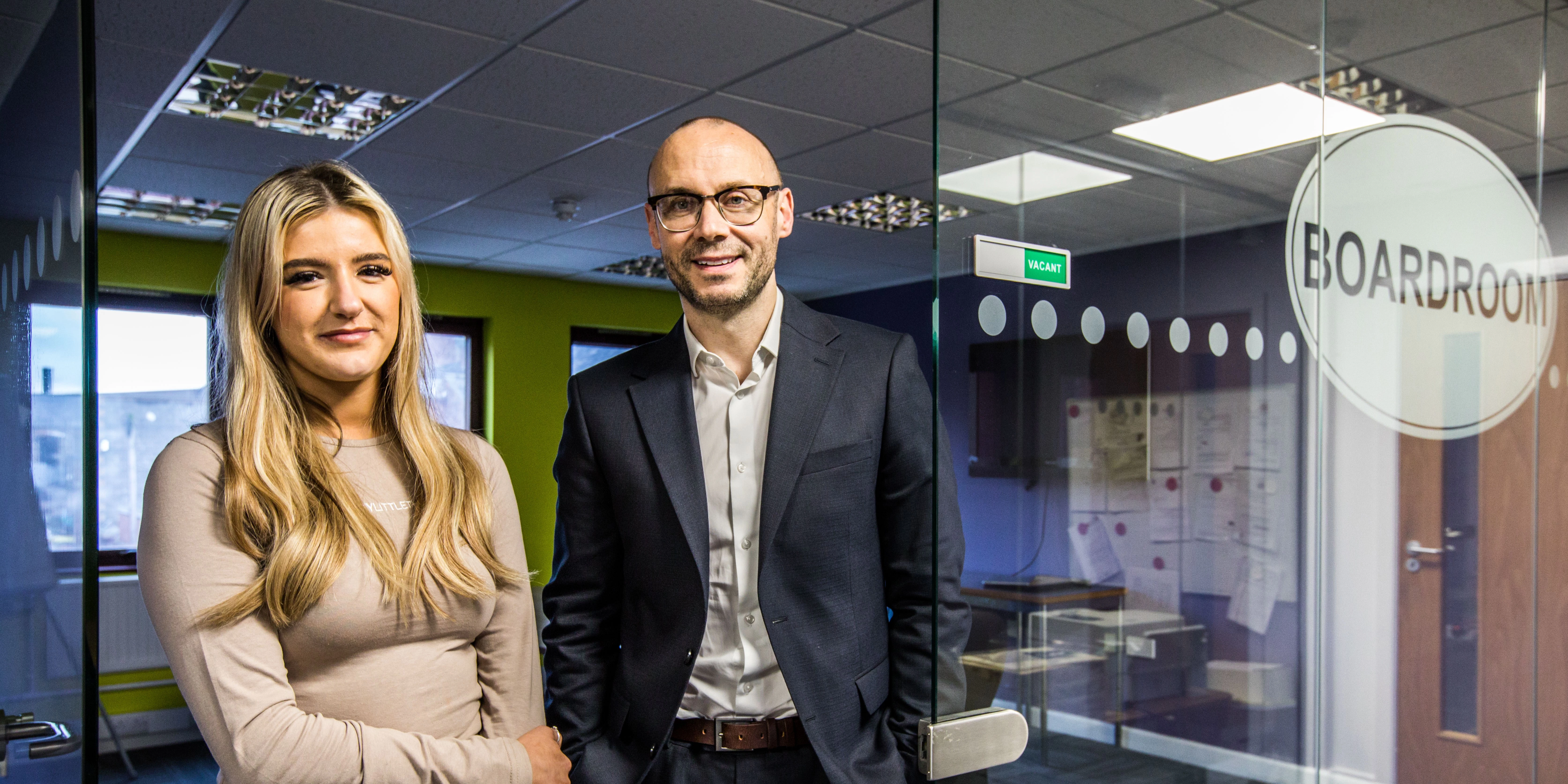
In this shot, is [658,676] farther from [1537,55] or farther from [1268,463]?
[1537,55]

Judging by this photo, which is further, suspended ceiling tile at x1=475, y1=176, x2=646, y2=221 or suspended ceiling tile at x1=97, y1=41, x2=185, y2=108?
suspended ceiling tile at x1=475, y1=176, x2=646, y2=221

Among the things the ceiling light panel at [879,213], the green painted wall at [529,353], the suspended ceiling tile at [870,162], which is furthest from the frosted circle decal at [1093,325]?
the green painted wall at [529,353]

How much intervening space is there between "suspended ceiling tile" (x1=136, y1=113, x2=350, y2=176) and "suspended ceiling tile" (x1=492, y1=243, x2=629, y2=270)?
6.23 feet

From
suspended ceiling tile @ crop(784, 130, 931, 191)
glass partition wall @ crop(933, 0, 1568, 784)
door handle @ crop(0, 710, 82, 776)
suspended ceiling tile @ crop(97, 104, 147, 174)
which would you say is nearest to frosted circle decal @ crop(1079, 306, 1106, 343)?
glass partition wall @ crop(933, 0, 1568, 784)

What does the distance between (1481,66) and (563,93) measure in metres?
2.69

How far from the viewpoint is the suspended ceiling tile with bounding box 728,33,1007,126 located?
10.3 feet

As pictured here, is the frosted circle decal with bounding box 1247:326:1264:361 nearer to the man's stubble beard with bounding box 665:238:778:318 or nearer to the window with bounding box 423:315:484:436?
the man's stubble beard with bounding box 665:238:778:318

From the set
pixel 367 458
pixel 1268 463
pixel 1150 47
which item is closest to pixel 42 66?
pixel 367 458

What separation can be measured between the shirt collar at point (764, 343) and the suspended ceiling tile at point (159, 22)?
2030 millimetres

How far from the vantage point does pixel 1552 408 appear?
1649mm

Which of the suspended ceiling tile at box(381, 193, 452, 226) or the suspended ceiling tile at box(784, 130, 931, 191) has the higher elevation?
the suspended ceiling tile at box(784, 130, 931, 191)

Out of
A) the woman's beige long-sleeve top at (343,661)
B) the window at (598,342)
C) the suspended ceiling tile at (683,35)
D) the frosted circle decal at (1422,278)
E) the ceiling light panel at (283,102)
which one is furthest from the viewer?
the window at (598,342)

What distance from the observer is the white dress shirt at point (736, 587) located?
145 centimetres

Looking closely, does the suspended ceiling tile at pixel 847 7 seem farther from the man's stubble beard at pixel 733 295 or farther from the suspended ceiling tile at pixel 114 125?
the suspended ceiling tile at pixel 114 125
